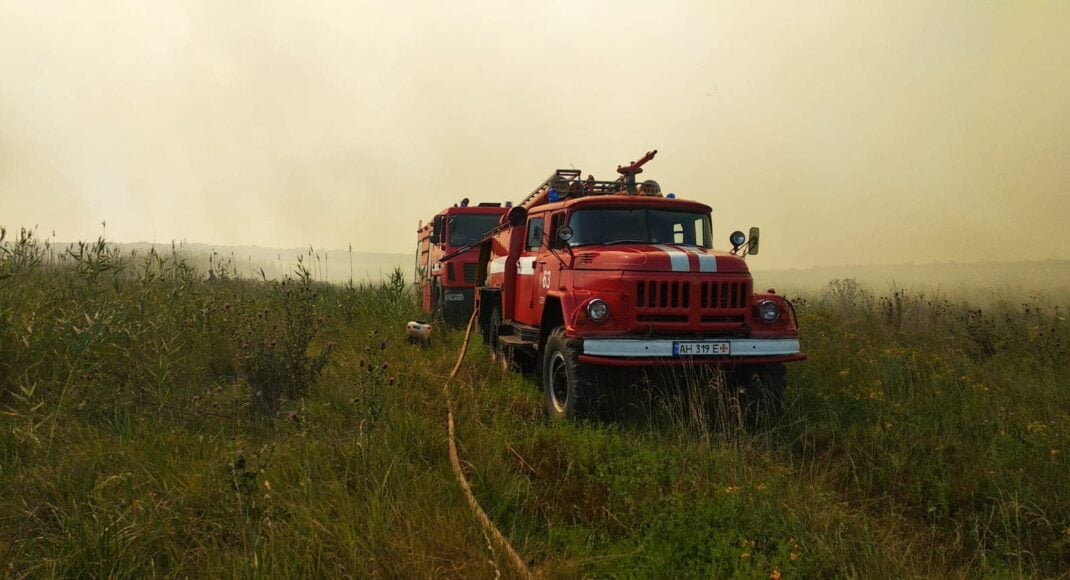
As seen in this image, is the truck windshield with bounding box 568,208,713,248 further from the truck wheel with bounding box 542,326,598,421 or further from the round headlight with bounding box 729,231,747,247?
the truck wheel with bounding box 542,326,598,421

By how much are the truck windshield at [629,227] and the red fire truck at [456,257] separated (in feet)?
17.2

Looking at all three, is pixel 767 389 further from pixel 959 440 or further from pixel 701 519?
pixel 701 519

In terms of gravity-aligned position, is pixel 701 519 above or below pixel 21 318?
below

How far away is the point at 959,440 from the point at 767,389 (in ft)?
4.99

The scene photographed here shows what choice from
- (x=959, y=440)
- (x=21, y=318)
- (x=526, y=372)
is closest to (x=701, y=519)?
(x=959, y=440)

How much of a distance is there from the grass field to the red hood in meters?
1.22

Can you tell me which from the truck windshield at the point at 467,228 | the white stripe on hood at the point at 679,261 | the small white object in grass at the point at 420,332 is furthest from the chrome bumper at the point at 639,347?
the truck windshield at the point at 467,228

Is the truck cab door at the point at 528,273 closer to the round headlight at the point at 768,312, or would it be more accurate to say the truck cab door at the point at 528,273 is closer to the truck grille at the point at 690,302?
the truck grille at the point at 690,302

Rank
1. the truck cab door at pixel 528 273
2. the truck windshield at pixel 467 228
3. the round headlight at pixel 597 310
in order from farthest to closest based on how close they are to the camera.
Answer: the truck windshield at pixel 467 228, the truck cab door at pixel 528 273, the round headlight at pixel 597 310

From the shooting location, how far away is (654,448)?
4711 millimetres

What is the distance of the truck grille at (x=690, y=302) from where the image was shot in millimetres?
5277

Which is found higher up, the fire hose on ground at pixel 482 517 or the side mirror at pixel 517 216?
the side mirror at pixel 517 216

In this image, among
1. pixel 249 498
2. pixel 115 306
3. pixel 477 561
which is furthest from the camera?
pixel 115 306

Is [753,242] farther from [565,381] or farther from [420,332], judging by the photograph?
[420,332]
